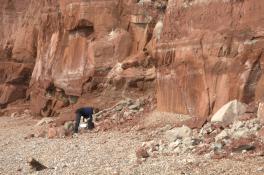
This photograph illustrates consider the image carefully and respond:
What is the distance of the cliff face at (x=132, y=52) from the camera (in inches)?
697

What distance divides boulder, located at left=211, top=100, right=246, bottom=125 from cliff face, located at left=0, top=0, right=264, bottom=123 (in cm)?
56

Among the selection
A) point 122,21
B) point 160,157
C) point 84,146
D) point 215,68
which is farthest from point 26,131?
point 160,157

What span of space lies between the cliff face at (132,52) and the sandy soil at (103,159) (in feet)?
8.75

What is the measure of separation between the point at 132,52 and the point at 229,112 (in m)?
10.0

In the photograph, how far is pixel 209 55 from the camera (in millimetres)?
18625

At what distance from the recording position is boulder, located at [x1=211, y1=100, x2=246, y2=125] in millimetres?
16297

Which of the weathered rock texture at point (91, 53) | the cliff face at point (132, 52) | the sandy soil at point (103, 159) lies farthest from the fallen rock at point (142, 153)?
the weathered rock texture at point (91, 53)

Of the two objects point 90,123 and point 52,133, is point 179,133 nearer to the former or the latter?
point 90,123

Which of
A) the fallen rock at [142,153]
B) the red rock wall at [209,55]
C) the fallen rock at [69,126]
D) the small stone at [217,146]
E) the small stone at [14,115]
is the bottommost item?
the small stone at [14,115]

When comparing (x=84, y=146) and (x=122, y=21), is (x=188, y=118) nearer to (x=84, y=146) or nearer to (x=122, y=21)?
(x=84, y=146)

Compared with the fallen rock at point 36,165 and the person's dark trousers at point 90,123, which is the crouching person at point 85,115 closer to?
the person's dark trousers at point 90,123

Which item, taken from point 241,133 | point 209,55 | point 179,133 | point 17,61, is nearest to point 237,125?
point 241,133

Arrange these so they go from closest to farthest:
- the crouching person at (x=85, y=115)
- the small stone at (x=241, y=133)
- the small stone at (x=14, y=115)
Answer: the small stone at (x=241, y=133), the crouching person at (x=85, y=115), the small stone at (x=14, y=115)

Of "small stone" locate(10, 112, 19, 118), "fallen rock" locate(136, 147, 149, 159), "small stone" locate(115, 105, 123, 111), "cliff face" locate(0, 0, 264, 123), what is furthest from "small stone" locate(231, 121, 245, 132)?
"small stone" locate(10, 112, 19, 118)
